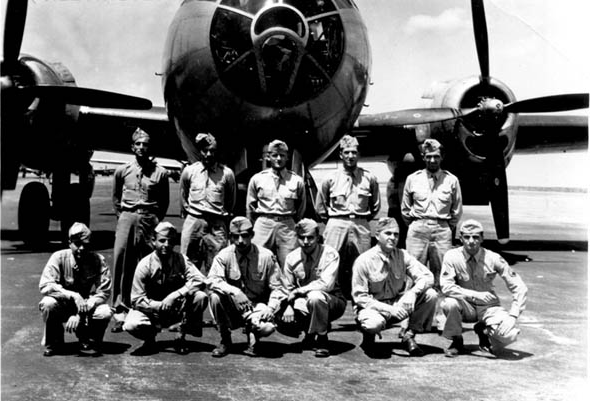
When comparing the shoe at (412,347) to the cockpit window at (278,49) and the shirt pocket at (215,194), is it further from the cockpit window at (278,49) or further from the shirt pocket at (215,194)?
the cockpit window at (278,49)

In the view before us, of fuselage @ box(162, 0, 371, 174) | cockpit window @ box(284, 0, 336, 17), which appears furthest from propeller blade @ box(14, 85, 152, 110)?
cockpit window @ box(284, 0, 336, 17)

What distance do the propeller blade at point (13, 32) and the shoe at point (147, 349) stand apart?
15.6ft

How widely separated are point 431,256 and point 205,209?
8.23 feet

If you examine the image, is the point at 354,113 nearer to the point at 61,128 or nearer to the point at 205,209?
the point at 205,209

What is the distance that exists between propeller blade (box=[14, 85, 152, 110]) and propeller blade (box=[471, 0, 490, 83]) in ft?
18.9

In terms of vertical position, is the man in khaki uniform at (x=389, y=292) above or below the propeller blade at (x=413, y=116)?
below

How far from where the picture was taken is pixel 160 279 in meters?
5.56

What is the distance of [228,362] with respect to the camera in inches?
195

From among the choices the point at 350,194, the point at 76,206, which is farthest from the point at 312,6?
the point at 76,206

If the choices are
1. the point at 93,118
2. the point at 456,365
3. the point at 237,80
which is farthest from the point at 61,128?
the point at 456,365

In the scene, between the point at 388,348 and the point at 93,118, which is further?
the point at 93,118

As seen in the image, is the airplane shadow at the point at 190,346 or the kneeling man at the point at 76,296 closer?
the kneeling man at the point at 76,296

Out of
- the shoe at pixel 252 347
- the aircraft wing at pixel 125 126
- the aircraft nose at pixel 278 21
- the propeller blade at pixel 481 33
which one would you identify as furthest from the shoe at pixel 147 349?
the propeller blade at pixel 481 33

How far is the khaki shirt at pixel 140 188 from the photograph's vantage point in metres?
6.53
